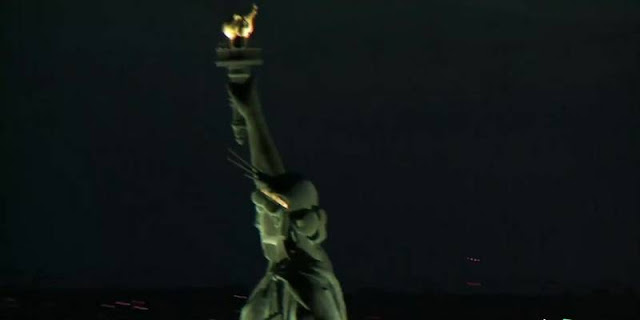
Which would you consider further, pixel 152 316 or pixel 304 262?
pixel 152 316

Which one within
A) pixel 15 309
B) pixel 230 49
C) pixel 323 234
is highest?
pixel 230 49

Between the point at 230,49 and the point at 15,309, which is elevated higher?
the point at 230,49

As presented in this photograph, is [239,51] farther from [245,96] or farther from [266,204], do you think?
[266,204]

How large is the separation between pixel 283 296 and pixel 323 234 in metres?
0.38

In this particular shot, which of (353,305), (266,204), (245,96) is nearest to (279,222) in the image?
(266,204)

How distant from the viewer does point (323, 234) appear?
23.3 ft

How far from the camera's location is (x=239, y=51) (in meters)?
6.97

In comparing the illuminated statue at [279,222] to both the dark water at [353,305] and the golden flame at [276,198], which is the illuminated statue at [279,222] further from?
the dark water at [353,305]

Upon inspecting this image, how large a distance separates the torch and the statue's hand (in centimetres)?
3

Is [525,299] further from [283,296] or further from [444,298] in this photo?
[283,296]

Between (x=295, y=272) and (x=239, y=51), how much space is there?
1143mm

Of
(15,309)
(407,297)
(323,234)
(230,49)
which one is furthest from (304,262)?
(15,309)

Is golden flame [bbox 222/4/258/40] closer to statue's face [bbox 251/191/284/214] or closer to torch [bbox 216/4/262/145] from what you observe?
torch [bbox 216/4/262/145]

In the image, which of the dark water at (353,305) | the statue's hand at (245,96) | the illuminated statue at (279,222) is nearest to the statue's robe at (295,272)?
the illuminated statue at (279,222)
